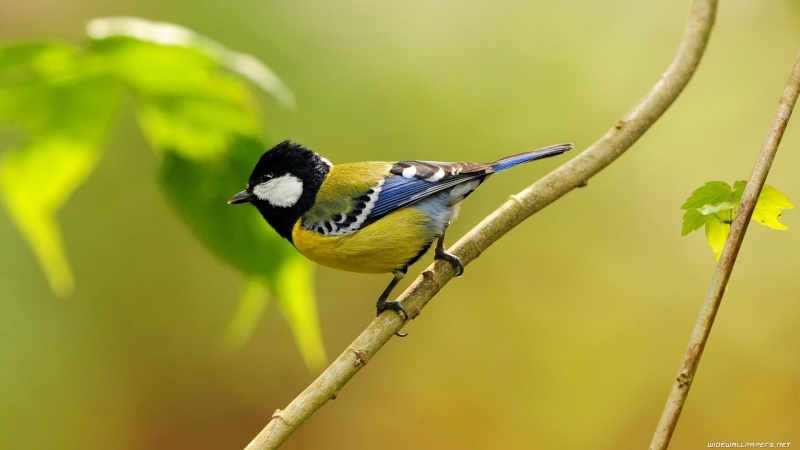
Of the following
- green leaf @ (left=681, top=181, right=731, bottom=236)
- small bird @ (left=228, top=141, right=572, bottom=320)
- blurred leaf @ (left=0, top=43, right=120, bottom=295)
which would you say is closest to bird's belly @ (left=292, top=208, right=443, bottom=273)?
small bird @ (left=228, top=141, right=572, bottom=320)

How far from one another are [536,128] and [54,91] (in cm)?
162

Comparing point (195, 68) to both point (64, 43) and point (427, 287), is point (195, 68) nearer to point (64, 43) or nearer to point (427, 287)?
point (64, 43)

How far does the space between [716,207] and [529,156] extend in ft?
2.30

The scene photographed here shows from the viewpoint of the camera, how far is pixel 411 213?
4.93 ft

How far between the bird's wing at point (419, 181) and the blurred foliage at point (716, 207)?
0.77 m

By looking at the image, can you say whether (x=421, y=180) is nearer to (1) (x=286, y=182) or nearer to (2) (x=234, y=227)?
(1) (x=286, y=182)

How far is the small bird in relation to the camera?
4.83 ft

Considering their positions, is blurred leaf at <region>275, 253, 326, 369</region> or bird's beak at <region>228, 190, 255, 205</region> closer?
blurred leaf at <region>275, 253, 326, 369</region>

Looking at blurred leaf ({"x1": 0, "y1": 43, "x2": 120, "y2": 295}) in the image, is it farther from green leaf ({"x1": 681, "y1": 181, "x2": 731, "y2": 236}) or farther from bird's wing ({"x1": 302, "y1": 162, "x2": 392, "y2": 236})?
green leaf ({"x1": 681, "y1": 181, "x2": 731, "y2": 236})

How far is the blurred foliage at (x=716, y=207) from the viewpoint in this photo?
68 centimetres

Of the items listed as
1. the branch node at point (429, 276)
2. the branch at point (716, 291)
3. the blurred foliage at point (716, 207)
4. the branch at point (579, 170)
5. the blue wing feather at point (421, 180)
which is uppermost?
the blue wing feather at point (421, 180)

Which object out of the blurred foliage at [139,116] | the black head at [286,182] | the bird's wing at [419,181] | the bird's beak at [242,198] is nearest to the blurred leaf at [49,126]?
the blurred foliage at [139,116]

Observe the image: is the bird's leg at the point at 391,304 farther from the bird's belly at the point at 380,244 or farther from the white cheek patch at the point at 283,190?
the white cheek patch at the point at 283,190

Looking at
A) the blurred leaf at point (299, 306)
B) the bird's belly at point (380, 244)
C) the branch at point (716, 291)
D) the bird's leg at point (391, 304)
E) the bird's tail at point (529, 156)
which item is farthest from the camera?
the bird's belly at point (380, 244)
